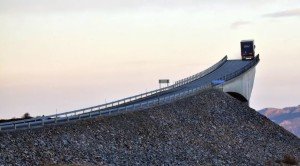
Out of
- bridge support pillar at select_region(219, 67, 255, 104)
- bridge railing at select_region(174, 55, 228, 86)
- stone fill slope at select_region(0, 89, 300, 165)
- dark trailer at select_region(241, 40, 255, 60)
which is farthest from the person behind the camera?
dark trailer at select_region(241, 40, 255, 60)

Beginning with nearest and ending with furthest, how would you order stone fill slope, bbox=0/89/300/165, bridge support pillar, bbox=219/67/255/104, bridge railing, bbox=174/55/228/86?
stone fill slope, bbox=0/89/300/165
bridge support pillar, bbox=219/67/255/104
bridge railing, bbox=174/55/228/86

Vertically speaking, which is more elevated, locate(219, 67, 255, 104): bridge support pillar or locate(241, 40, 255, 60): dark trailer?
locate(241, 40, 255, 60): dark trailer

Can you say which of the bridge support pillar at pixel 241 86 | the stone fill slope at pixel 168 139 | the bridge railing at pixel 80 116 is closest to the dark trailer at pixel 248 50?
the bridge support pillar at pixel 241 86

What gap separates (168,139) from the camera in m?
69.9

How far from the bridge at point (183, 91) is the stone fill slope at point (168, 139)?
3.91 feet

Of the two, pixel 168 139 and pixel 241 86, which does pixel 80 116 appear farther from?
pixel 241 86

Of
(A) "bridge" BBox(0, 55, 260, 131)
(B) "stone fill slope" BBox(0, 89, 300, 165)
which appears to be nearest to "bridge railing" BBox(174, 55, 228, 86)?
(A) "bridge" BBox(0, 55, 260, 131)

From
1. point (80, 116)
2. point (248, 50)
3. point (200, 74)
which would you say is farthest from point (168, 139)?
point (248, 50)

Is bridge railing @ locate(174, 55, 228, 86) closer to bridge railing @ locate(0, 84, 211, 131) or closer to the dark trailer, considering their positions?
the dark trailer

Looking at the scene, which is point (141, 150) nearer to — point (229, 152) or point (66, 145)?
point (66, 145)

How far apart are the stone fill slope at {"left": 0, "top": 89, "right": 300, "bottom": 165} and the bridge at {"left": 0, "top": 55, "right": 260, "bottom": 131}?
3.91 ft

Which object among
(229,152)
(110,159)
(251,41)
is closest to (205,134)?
(229,152)

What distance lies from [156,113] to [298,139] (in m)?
24.8

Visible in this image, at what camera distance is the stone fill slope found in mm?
54884
